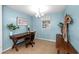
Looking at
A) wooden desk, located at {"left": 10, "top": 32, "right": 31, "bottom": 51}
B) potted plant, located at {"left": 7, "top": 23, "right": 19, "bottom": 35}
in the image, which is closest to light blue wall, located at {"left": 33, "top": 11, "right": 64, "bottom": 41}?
wooden desk, located at {"left": 10, "top": 32, "right": 31, "bottom": 51}

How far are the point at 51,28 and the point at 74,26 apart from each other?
35cm

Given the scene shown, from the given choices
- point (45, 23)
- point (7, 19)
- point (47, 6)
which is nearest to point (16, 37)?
point (7, 19)

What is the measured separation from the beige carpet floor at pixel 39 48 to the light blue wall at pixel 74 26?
12.5 inches

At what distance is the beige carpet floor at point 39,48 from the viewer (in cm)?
125

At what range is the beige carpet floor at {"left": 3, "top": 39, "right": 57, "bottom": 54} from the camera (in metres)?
1.25

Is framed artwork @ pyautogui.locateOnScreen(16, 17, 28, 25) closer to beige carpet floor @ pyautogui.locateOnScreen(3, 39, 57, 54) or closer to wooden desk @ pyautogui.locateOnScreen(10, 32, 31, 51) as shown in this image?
wooden desk @ pyautogui.locateOnScreen(10, 32, 31, 51)

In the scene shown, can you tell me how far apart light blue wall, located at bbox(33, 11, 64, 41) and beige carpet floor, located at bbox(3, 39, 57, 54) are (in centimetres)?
9

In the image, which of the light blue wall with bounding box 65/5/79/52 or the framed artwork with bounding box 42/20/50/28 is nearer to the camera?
the light blue wall with bounding box 65/5/79/52

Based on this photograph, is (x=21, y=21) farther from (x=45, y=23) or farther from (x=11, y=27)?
(x=45, y=23)

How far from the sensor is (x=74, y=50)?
1.23 m

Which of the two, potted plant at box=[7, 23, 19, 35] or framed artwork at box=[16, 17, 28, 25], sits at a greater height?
framed artwork at box=[16, 17, 28, 25]

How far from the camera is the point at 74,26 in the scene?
4.04 ft

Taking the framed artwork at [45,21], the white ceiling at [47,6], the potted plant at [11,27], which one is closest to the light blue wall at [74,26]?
the white ceiling at [47,6]

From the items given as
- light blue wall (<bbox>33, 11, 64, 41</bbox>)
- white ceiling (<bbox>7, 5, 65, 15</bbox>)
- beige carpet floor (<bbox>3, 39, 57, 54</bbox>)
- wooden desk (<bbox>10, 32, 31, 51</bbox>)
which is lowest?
beige carpet floor (<bbox>3, 39, 57, 54</bbox>)
